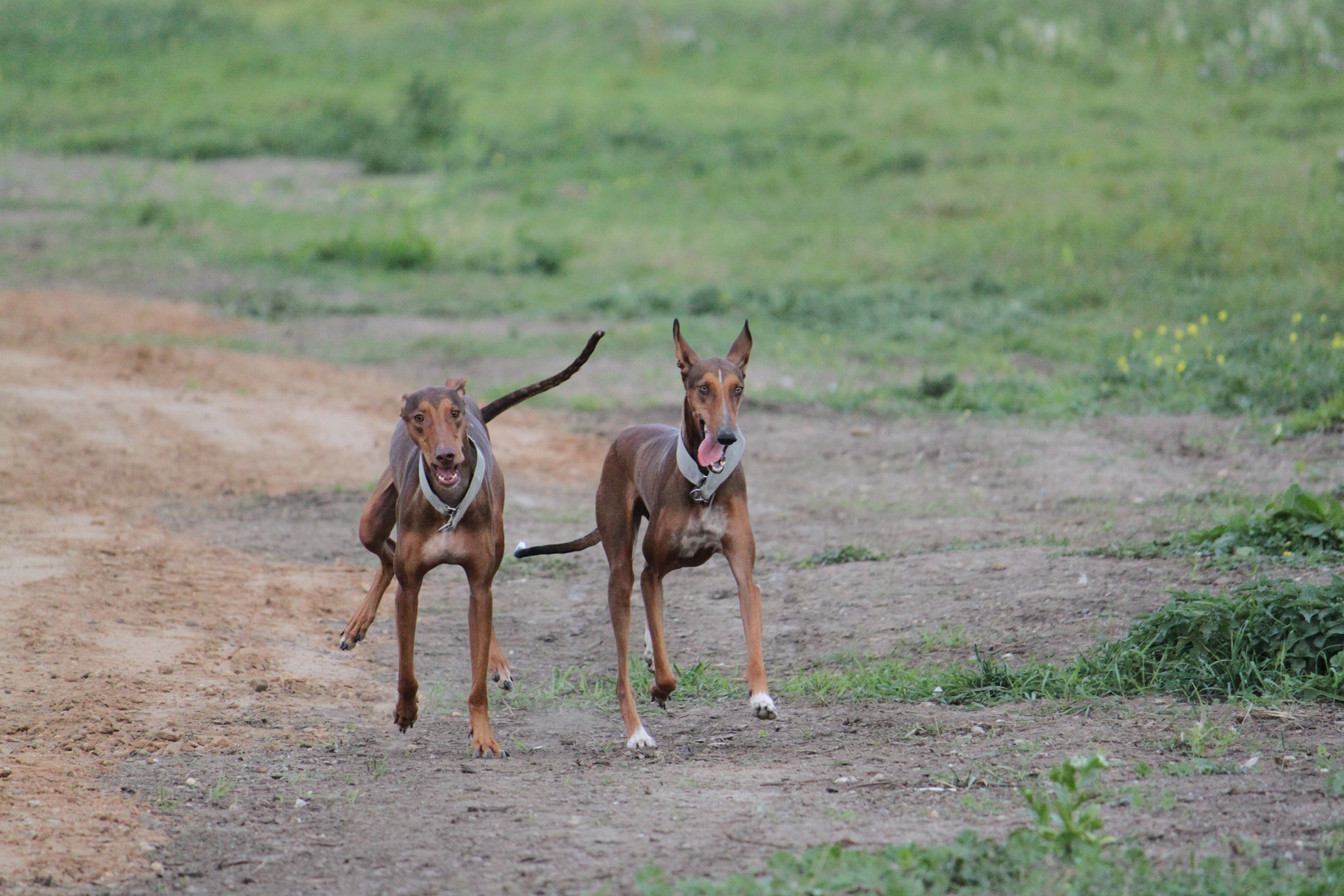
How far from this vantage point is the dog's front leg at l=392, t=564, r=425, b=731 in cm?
584

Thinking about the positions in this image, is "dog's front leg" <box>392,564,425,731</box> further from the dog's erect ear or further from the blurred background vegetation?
the blurred background vegetation

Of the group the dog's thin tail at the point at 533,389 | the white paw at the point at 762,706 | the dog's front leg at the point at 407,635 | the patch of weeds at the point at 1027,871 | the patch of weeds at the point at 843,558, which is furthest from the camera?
the patch of weeds at the point at 843,558

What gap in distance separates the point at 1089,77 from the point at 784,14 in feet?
25.8

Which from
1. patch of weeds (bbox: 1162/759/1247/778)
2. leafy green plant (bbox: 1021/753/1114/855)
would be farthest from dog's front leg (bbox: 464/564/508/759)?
patch of weeds (bbox: 1162/759/1247/778)

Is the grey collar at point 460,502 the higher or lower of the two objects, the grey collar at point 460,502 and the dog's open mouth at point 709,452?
the lower

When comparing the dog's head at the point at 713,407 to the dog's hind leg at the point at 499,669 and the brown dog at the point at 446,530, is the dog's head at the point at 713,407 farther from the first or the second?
the dog's hind leg at the point at 499,669

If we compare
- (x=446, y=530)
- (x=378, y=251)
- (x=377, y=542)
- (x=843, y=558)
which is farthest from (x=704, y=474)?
(x=378, y=251)

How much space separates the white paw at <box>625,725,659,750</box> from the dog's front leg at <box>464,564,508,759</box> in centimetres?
49

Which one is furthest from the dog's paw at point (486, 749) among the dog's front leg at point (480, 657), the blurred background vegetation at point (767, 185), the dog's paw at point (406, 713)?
the blurred background vegetation at point (767, 185)

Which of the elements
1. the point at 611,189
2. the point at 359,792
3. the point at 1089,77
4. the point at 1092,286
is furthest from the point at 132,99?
the point at 359,792

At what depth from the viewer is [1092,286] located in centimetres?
1474

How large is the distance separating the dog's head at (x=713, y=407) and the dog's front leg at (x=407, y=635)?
1.22 metres

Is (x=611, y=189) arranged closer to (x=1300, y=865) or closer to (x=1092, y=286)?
(x=1092, y=286)

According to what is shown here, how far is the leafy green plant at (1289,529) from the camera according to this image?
718 cm
